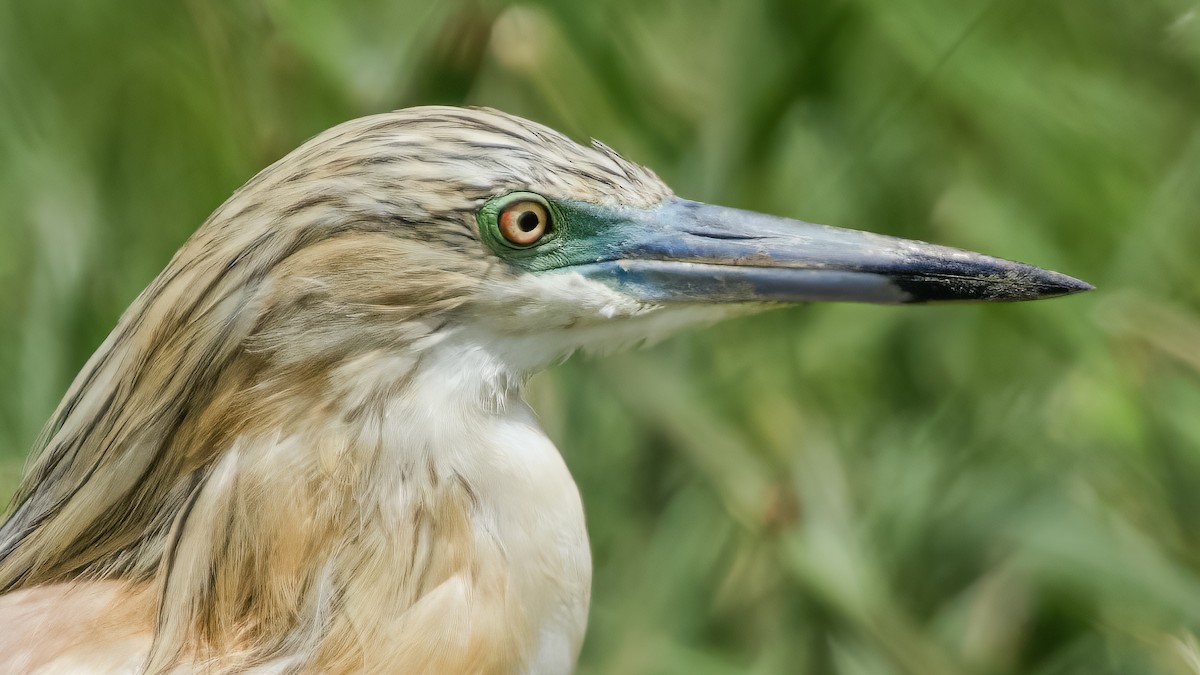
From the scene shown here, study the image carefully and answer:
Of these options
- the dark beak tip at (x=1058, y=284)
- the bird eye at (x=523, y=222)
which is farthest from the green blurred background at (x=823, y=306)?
the bird eye at (x=523, y=222)

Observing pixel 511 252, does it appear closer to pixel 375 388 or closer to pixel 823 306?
pixel 375 388

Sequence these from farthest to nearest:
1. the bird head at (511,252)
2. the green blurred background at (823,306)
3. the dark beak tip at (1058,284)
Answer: the green blurred background at (823,306) → the dark beak tip at (1058,284) → the bird head at (511,252)

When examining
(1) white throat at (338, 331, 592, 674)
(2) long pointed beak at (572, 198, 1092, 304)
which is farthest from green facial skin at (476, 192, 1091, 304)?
(1) white throat at (338, 331, 592, 674)

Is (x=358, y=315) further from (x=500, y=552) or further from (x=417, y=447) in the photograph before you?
(x=500, y=552)

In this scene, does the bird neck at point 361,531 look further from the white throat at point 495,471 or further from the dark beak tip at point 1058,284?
the dark beak tip at point 1058,284

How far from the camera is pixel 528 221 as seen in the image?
1161mm

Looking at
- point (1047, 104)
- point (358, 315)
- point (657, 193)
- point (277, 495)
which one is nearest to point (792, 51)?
point (1047, 104)

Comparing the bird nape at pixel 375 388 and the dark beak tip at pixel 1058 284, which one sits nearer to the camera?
the bird nape at pixel 375 388

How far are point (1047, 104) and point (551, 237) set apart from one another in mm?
978

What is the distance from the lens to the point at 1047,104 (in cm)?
182

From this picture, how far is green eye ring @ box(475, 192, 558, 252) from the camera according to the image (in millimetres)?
1146

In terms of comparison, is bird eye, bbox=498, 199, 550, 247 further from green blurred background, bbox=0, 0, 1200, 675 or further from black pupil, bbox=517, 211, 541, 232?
green blurred background, bbox=0, 0, 1200, 675

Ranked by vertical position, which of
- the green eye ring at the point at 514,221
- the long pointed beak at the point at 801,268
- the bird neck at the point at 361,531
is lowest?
the bird neck at the point at 361,531

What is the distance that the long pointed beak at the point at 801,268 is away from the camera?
1230mm
